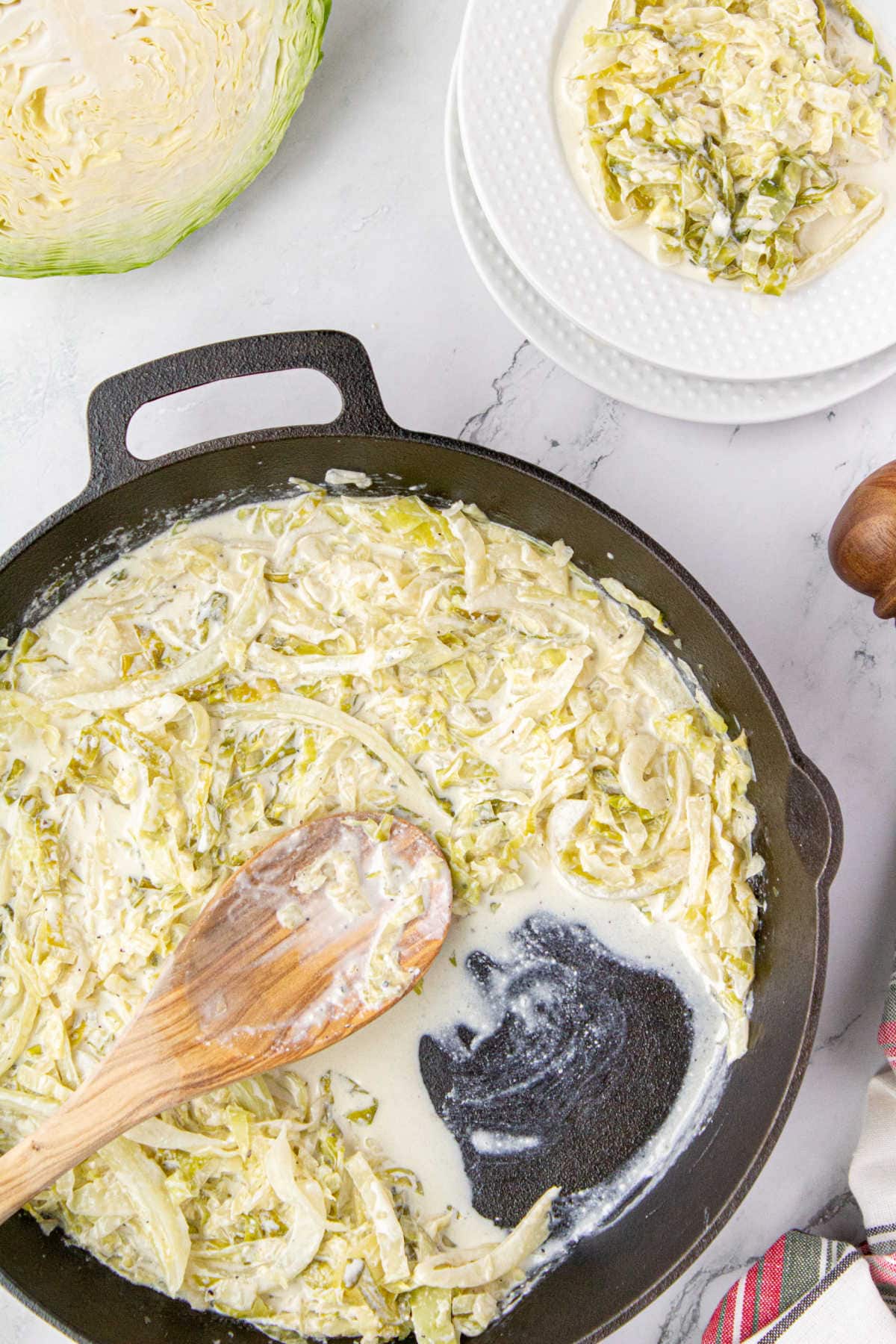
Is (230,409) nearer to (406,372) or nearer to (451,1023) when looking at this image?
(406,372)

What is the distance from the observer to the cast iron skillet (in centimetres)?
239

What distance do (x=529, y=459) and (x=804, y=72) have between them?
1014 millimetres

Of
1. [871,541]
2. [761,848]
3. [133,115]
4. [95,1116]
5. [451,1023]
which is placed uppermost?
[133,115]

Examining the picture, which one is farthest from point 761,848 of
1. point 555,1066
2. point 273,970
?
point 273,970

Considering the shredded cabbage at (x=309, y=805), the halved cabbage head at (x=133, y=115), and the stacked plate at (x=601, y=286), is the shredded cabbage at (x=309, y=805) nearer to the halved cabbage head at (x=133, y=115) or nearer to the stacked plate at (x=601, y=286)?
the stacked plate at (x=601, y=286)

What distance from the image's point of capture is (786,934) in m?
2.63

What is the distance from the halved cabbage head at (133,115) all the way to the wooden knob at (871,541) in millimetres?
1591

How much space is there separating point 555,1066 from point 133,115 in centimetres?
240

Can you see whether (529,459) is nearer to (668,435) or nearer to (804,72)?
(668,435)

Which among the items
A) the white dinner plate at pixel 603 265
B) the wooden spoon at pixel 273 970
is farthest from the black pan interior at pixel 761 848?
the wooden spoon at pixel 273 970

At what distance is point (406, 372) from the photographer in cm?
278

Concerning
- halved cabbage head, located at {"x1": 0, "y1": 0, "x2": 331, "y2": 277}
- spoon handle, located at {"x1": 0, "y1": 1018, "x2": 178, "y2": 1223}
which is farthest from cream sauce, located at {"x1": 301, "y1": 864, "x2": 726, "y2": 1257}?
halved cabbage head, located at {"x1": 0, "y1": 0, "x2": 331, "y2": 277}

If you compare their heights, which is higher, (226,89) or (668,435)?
(226,89)

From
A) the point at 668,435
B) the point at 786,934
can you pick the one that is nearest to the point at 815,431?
the point at 668,435
